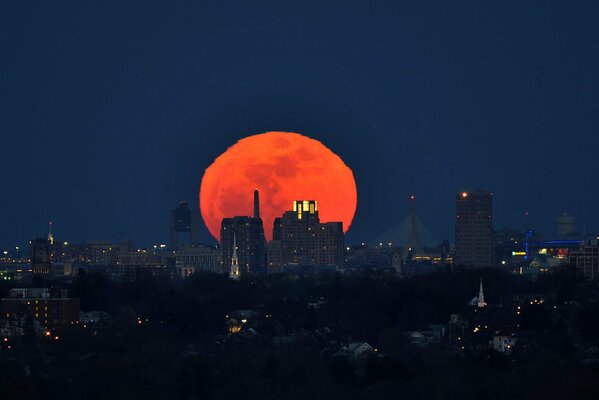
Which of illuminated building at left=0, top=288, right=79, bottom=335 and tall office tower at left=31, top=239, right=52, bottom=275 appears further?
tall office tower at left=31, top=239, right=52, bottom=275

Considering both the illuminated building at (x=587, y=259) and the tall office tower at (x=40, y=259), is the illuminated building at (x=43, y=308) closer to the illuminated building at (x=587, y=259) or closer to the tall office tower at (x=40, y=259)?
the tall office tower at (x=40, y=259)

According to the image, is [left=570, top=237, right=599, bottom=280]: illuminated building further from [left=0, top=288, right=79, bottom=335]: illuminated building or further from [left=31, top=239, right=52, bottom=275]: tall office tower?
[left=0, top=288, right=79, bottom=335]: illuminated building

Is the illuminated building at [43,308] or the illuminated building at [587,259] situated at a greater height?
the illuminated building at [587,259]

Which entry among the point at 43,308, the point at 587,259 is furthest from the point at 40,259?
the point at 43,308

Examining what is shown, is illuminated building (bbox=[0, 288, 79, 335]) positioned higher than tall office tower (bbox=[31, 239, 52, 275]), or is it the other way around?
tall office tower (bbox=[31, 239, 52, 275])

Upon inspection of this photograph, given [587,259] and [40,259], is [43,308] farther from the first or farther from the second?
[587,259]

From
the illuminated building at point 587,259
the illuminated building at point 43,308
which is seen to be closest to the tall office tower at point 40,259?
the illuminated building at point 587,259

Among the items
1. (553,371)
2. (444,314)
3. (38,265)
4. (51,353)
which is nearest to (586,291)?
(444,314)

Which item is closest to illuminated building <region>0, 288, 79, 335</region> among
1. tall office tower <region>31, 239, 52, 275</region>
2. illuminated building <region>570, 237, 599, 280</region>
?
tall office tower <region>31, 239, 52, 275</region>

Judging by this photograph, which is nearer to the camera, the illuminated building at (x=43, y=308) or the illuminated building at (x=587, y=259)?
the illuminated building at (x=43, y=308)
